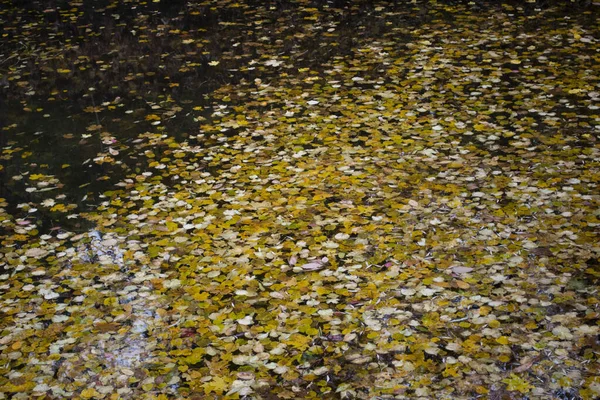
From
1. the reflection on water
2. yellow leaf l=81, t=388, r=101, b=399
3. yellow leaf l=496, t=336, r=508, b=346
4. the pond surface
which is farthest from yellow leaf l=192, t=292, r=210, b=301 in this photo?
yellow leaf l=496, t=336, r=508, b=346

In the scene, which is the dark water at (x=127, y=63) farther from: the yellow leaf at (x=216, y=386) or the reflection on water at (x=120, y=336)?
the yellow leaf at (x=216, y=386)

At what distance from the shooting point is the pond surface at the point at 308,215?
333 cm

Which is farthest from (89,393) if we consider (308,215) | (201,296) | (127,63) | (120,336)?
(127,63)

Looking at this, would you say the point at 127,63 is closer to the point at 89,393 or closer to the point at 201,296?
the point at 201,296

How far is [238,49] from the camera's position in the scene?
773 cm

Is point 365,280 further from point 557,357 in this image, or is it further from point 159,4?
point 159,4

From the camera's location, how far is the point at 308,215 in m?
4.51

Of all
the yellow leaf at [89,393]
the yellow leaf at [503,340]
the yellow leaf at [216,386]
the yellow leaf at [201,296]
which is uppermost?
the yellow leaf at [89,393]

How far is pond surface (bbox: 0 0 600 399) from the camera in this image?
3334mm

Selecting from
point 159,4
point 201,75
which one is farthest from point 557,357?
point 159,4

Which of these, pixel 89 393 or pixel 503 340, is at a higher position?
pixel 89 393

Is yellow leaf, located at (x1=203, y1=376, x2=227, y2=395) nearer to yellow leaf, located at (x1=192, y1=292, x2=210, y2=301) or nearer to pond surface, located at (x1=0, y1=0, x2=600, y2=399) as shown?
pond surface, located at (x1=0, y1=0, x2=600, y2=399)

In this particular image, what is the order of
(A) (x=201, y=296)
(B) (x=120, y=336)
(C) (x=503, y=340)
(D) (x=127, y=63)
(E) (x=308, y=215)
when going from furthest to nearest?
(D) (x=127, y=63)
(E) (x=308, y=215)
(A) (x=201, y=296)
(B) (x=120, y=336)
(C) (x=503, y=340)

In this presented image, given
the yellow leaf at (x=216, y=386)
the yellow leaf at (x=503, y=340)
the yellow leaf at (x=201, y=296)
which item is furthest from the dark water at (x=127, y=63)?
the yellow leaf at (x=503, y=340)
